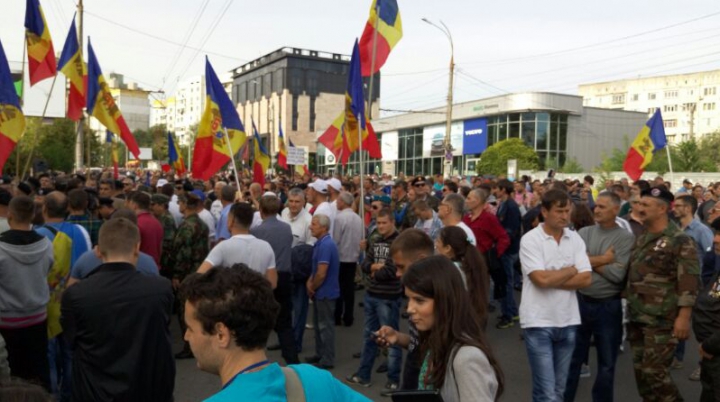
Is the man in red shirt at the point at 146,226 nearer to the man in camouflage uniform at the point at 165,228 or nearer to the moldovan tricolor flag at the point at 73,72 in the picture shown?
the man in camouflage uniform at the point at 165,228

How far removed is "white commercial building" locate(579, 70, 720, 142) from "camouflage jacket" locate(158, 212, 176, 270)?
9512 cm

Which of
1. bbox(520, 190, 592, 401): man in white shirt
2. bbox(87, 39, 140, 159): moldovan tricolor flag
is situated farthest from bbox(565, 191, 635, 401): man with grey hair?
bbox(87, 39, 140, 159): moldovan tricolor flag

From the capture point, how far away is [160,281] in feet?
12.4

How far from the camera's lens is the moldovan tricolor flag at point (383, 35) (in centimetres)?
991

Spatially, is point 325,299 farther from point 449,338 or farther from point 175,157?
point 175,157

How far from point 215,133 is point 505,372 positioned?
21.6 feet

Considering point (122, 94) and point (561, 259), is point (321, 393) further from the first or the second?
point (122, 94)

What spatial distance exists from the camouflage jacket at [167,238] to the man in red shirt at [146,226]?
61cm

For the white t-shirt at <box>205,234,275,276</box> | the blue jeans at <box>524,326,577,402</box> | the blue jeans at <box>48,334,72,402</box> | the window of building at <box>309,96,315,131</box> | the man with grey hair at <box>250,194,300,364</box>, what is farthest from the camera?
the window of building at <box>309,96,315,131</box>

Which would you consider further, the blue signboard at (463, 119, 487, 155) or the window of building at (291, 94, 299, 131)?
the window of building at (291, 94, 299, 131)

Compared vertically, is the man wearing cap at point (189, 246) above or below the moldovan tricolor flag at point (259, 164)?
below

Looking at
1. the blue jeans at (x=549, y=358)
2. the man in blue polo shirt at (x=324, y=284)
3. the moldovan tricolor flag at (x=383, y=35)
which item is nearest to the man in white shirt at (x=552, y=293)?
the blue jeans at (x=549, y=358)

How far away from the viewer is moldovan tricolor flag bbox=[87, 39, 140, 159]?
39.1 ft

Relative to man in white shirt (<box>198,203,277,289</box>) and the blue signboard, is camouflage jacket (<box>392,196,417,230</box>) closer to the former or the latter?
man in white shirt (<box>198,203,277,289</box>)
